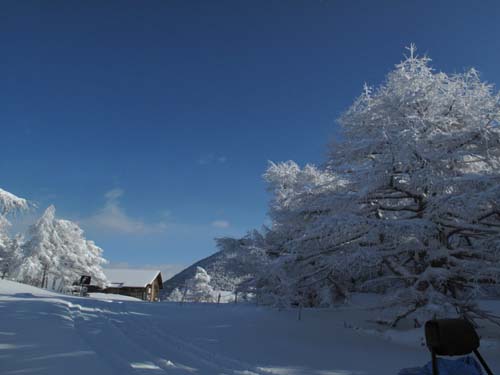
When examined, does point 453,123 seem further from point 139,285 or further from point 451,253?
point 139,285

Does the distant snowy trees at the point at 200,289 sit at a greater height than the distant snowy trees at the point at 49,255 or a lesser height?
lesser

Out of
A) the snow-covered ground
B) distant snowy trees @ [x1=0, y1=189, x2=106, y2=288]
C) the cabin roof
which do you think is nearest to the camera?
the snow-covered ground

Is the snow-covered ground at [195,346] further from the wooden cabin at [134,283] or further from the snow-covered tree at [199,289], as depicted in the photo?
the wooden cabin at [134,283]

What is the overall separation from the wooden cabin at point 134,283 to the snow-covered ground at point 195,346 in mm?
45634

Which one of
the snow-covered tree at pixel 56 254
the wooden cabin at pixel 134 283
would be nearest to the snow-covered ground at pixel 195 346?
the snow-covered tree at pixel 56 254

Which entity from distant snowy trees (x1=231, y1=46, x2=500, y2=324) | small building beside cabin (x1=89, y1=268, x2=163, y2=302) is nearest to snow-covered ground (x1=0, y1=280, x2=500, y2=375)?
distant snowy trees (x1=231, y1=46, x2=500, y2=324)

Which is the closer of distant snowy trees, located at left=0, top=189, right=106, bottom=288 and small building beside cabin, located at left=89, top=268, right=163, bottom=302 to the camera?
distant snowy trees, located at left=0, top=189, right=106, bottom=288

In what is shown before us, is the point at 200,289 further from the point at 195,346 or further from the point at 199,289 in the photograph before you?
the point at 195,346

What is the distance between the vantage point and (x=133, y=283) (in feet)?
184

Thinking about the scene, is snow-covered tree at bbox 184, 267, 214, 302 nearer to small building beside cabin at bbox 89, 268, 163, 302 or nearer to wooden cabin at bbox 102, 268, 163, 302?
wooden cabin at bbox 102, 268, 163, 302

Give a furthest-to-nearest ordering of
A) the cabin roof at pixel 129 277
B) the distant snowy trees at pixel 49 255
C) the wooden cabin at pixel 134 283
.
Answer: the cabin roof at pixel 129 277 < the wooden cabin at pixel 134 283 < the distant snowy trees at pixel 49 255

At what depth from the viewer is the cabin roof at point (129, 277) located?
5572cm

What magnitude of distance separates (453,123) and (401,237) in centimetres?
458

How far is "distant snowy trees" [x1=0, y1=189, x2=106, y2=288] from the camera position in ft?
118
